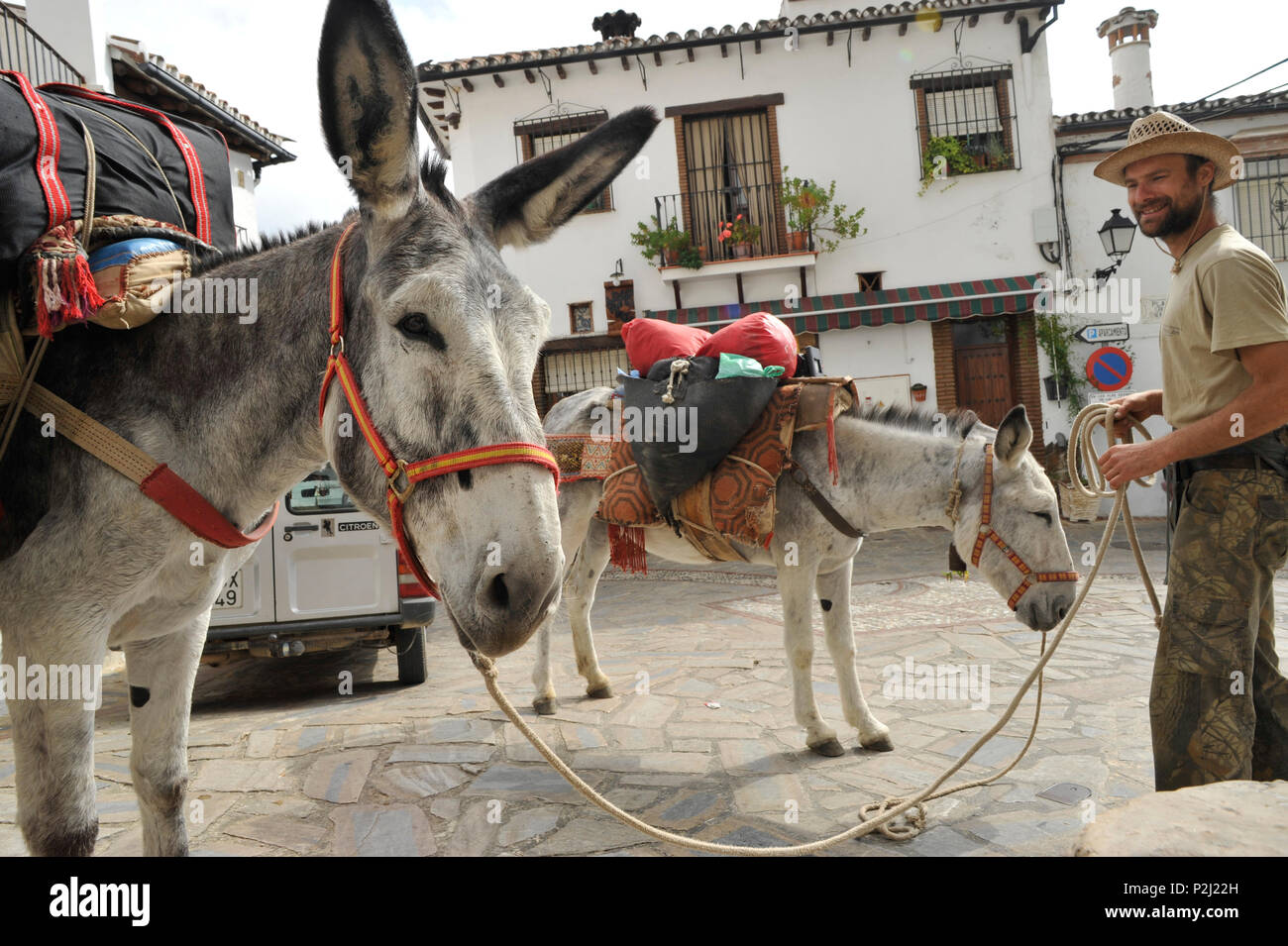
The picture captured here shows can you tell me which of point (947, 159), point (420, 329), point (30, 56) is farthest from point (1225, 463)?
point (947, 159)

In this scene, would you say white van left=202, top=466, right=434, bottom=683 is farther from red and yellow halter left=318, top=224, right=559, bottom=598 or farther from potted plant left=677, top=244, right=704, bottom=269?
potted plant left=677, top=244, right=704, bottom=269

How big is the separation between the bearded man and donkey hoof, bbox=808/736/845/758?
5.62ft

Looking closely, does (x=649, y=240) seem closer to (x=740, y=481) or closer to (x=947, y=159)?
Result: (x=947, y=159)

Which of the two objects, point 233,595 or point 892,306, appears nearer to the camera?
point 233,595

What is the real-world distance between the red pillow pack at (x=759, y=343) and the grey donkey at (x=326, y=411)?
2367 millimetres

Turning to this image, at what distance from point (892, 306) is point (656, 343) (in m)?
10.9

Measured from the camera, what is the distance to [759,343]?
4309mm

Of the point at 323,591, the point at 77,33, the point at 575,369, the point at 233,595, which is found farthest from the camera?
the point at 575,369

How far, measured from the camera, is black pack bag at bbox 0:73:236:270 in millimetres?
1711

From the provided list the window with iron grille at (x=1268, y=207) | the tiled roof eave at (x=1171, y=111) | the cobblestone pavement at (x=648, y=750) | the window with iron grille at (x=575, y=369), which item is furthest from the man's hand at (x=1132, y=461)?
the window with iron grille at (x=1268, y=207)

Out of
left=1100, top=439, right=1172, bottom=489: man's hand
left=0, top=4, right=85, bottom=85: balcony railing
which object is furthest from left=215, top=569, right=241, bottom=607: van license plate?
left=0, top=4, right=85, bottom=85: balcony railing

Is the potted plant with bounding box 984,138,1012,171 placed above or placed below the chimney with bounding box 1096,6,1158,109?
below

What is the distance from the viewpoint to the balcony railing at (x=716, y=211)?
1479 centimetres

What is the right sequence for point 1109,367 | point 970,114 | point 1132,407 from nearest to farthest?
point 1132,407, point 1109,367, point 970,114
